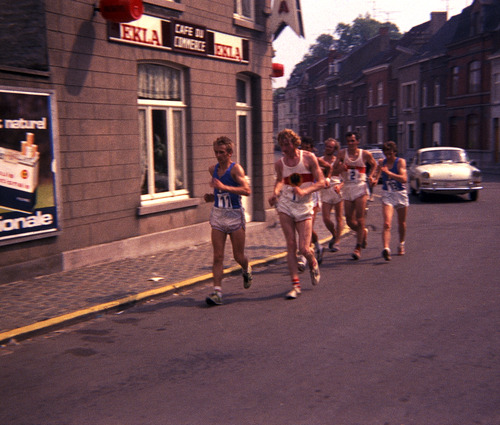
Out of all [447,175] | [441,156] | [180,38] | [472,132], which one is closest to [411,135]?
[472,132]

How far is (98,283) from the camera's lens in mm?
7789

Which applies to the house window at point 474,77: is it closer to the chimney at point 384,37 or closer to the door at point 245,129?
the chimney at point 384,37

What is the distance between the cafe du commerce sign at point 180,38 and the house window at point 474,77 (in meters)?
31.5

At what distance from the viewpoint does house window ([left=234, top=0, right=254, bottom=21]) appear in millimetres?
12878

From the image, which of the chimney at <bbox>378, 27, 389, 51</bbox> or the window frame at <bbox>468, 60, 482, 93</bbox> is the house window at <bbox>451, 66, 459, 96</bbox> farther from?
the chimney at <bbox>378, 27, 389, 51</bbox>

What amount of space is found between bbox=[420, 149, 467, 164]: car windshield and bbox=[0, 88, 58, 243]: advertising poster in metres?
13.6

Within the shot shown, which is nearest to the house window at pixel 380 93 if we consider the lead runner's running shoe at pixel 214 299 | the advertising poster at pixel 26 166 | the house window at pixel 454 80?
the house window at pixel 454 80

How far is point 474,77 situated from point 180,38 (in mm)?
34646

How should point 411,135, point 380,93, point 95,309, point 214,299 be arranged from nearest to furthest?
1. point 95,309
2. point 214,299
3. point 411,135
4. point 380,93

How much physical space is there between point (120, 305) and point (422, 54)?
4692cm

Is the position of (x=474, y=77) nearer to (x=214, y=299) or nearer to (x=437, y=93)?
(x=437, y=93)

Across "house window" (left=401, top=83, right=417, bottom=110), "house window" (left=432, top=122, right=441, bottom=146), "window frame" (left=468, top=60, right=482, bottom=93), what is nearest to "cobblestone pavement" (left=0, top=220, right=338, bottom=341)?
"window frame" (left=468, top=60, right=482, bottom=93)

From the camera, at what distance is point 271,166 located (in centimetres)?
1407

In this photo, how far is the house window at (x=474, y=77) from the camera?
4003 cm
